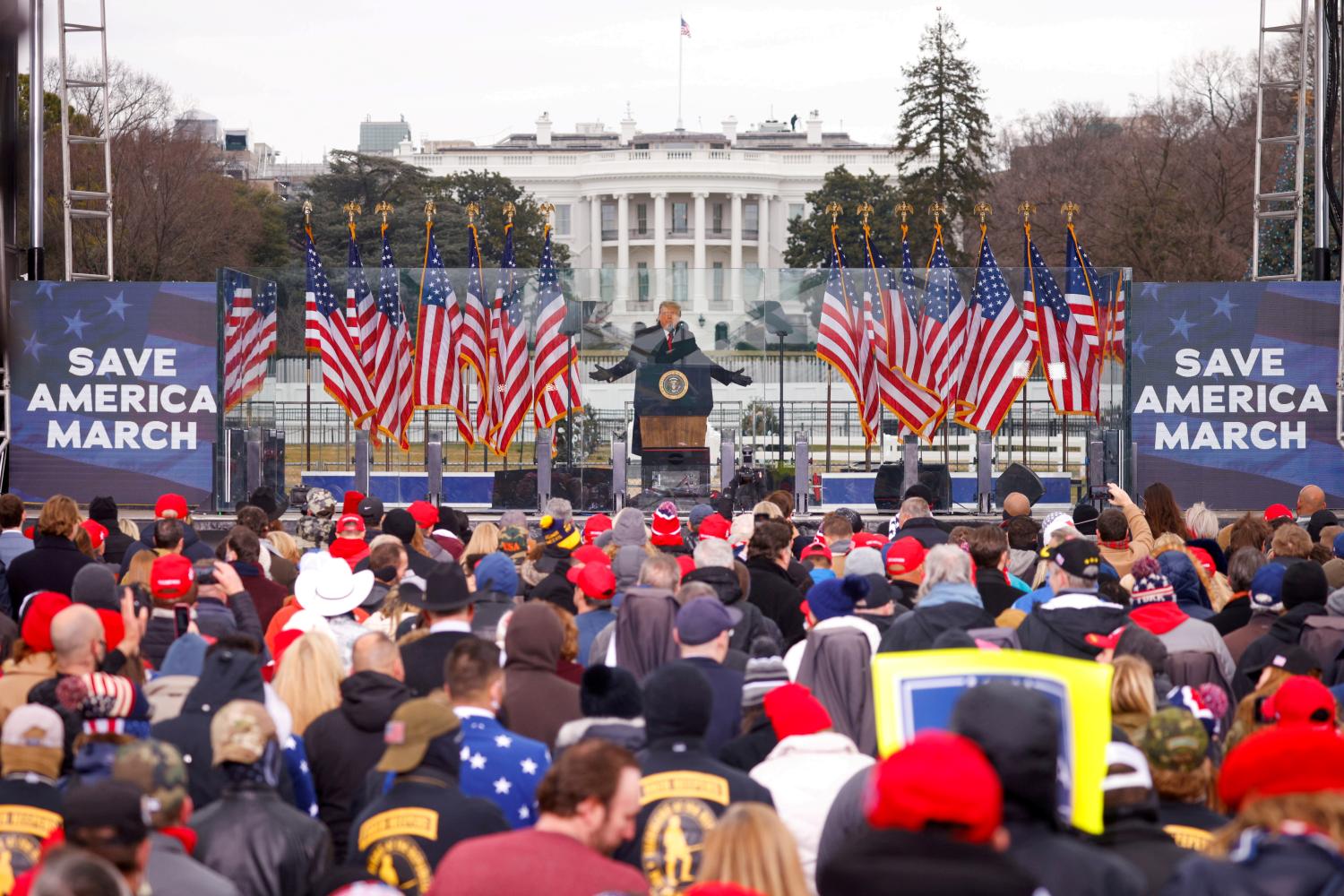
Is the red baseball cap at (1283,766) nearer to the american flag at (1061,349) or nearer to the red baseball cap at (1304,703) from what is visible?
the red baseball cap at (1304,703)

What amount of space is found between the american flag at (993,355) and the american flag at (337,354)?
7.61 metres

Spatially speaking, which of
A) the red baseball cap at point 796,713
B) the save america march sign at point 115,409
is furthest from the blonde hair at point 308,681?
the save america march sign at point 115,409

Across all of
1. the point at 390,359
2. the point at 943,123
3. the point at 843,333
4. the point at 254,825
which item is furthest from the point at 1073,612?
the point at 943,123

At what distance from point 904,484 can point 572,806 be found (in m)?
17.9

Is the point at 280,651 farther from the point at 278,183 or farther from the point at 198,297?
the point at 278,183

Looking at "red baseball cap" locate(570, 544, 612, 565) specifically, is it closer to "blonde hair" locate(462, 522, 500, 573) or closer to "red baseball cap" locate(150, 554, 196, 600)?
"blonde hair" locate(462, 522, 500, 573)

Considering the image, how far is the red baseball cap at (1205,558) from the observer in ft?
33.4

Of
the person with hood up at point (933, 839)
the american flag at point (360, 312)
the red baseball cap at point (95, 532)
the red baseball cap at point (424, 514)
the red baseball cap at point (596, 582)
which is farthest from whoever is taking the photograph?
the american flag at point (360, 312)

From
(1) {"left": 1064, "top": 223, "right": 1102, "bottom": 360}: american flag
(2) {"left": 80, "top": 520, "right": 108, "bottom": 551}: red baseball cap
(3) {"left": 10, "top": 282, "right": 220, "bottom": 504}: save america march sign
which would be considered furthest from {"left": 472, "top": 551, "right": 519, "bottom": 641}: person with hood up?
(1) {"left": 1064, "top": 223, "right": 1102, "bottom": 360}: american flag

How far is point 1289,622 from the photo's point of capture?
25.2 ft

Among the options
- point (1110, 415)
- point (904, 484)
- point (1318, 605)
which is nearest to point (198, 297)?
point (904, 484)

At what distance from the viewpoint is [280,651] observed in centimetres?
776

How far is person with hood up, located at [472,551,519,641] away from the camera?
302 inches

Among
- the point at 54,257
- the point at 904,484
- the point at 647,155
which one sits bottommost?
the point at 904,484
